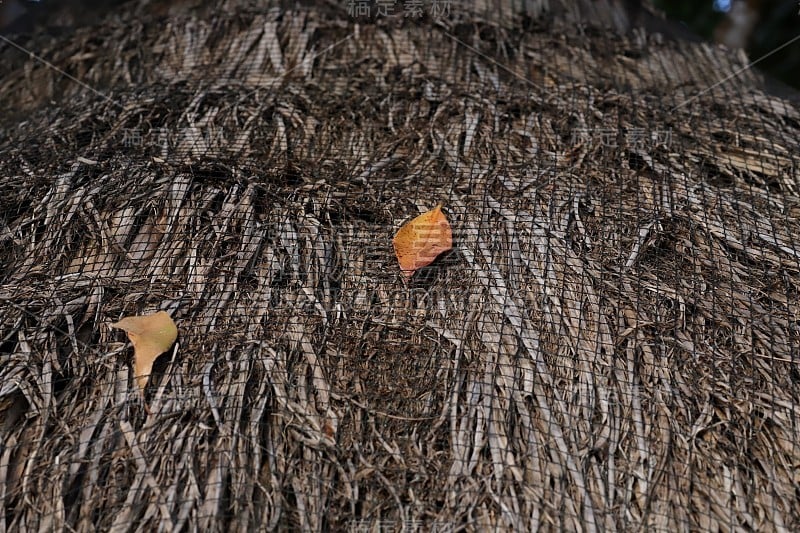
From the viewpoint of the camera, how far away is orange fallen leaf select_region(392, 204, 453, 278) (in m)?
2.36

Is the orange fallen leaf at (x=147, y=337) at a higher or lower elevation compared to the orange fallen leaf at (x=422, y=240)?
lower

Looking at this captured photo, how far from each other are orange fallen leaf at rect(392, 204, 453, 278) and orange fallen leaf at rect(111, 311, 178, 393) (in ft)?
2.36

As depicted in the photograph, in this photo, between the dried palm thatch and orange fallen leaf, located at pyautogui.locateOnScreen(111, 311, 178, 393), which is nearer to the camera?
the dried palm thatch

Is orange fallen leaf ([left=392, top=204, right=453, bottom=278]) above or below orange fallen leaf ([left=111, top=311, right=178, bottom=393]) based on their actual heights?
above

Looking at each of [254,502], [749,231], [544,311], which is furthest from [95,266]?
[749,231]

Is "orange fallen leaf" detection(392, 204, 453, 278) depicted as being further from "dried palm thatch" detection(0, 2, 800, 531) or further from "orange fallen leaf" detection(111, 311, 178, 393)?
"orange fallen leaf" detection(111, 311, 178, 393)

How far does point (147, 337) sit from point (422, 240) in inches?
34.4

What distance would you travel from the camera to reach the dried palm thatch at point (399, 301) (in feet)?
6.25

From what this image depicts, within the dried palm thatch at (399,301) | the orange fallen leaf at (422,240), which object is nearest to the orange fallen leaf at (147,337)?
the dried palm thatch at (399,301)

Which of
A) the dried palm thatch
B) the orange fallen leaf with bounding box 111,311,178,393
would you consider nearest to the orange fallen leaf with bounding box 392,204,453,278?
the dried palm thatch

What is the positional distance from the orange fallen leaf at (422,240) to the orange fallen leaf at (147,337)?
0.72 metres

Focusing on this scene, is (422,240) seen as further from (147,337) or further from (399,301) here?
(147,337)

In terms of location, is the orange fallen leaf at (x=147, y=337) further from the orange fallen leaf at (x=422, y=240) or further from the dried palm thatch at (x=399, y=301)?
the orange fallen leaf at (x=422, y=240)

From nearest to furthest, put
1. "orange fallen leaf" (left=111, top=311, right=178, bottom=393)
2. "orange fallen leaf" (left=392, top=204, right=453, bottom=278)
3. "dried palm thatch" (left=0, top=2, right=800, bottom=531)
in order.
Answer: "dried palm thatch" (left=0, top=2, right=800, bottom=531) < "orange fallen leaf" (left=111, top=311, right=178, bottom=393) < "orange fallen leaf" (left=392, top=204, right=453, bottom=278)
